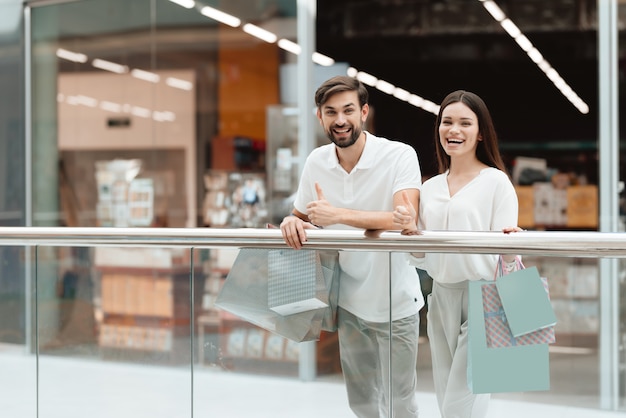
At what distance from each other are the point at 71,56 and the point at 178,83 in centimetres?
127

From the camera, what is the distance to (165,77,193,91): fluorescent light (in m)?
7.71

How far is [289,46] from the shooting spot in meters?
7.33

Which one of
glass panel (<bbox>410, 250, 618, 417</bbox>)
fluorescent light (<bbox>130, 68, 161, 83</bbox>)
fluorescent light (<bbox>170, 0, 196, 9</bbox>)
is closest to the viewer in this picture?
glass panel (<bbox>410, 250, 618, 417</bbox>)

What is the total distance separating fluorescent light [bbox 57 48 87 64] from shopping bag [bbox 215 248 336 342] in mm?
4956

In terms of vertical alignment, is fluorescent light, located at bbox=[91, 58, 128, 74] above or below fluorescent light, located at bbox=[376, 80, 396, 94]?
above

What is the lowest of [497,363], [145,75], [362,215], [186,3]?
[497,363]

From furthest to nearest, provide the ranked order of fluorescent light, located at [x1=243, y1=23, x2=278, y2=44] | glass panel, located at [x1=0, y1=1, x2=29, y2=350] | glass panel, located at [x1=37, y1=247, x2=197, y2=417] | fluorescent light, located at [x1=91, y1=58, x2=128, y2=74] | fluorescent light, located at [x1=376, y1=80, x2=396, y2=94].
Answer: glass panel, located at [x1=0, y1=1, x2=29, y2=350]
fluorescent light, located at [x1=91, y1=58, x2=128, y2=74]
fluorescent light, located at [x1=243, y1=23, x2=278, y2=44]
fluorescent light, located at [x1=376, y1=80, x2=396, y2=94]
glass panel, located at [x1=37, y1=247, x2=197, y2=417]

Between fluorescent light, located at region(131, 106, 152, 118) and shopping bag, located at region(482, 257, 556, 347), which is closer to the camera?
shopping bag, located at region(482, 257, 556, 347)

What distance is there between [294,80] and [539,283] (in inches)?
169

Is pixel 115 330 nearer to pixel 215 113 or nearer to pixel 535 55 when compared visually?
pixel 215 113

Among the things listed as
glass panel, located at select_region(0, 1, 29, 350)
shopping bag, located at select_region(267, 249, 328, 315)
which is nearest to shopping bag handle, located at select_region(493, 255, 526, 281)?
shopping bag, located at select_region(267, 249, 328, 315)

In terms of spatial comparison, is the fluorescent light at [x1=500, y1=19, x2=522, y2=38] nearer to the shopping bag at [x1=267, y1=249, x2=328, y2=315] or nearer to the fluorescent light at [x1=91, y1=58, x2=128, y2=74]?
the fluorescent light at [x1=91, y1=58, x2=128, y2=74]

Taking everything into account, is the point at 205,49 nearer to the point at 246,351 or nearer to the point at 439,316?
the point at 246,351

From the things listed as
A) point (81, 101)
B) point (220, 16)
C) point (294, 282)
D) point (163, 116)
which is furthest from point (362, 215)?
point (81, 101)
